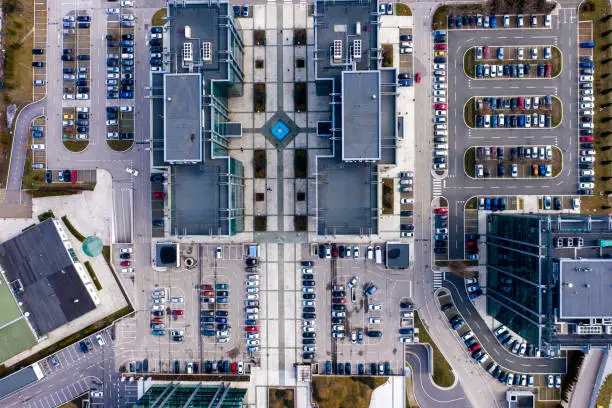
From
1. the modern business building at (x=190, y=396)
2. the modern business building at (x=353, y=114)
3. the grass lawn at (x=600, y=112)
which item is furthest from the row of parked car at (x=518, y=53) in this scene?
the modern business building at (x=190, y=396)

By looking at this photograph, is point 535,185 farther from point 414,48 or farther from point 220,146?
point 220,146

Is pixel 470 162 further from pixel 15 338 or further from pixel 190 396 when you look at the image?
pixel 15 338

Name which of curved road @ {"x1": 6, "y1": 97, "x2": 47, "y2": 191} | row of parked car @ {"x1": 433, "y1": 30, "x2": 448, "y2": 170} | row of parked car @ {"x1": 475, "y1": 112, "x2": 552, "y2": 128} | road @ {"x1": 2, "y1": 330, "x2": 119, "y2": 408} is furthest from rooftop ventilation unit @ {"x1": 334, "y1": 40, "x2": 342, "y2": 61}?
road @ {"x1": 2, "y1": 330, "x2": 119, "y2": 408}

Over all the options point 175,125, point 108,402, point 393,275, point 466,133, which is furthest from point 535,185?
point 108,402

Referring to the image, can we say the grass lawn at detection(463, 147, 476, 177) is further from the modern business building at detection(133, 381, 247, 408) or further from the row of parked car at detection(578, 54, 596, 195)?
the modern business building at detection(133, 381, 247, 408)

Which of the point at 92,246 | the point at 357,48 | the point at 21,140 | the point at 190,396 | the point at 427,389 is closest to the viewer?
the point at 357,48

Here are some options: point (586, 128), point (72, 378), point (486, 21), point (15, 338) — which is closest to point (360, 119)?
point (486, 21)
